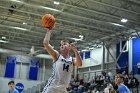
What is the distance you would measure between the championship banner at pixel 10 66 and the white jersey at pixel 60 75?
2416cm

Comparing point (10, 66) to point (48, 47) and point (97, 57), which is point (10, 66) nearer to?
point (97, 57)

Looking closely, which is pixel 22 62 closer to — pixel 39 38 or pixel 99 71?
pixel 39 38

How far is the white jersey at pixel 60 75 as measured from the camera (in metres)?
4.45

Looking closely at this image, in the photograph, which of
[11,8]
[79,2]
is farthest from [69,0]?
[11,8]

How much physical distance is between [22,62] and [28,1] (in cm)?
1407

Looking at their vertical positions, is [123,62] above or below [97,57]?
below

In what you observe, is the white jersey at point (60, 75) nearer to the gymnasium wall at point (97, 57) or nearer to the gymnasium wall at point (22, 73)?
the gymnasium wall at point (97, 57)

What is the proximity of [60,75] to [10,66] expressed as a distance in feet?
80.1

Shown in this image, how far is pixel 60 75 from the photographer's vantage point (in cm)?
449

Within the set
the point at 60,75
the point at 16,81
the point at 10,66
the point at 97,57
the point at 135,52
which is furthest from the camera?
the point at 10,66

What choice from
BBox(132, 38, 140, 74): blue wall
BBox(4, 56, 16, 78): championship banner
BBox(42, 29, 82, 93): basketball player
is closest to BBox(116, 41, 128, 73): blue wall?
BBox(132, 38, 140, 74): blue wall

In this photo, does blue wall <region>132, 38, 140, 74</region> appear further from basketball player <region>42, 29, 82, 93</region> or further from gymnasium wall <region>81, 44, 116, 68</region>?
basketball player <region>42, 29, 82, 93</region>

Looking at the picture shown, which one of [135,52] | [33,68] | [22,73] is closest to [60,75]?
[135,52]

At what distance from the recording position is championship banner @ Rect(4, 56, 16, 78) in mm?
27875
